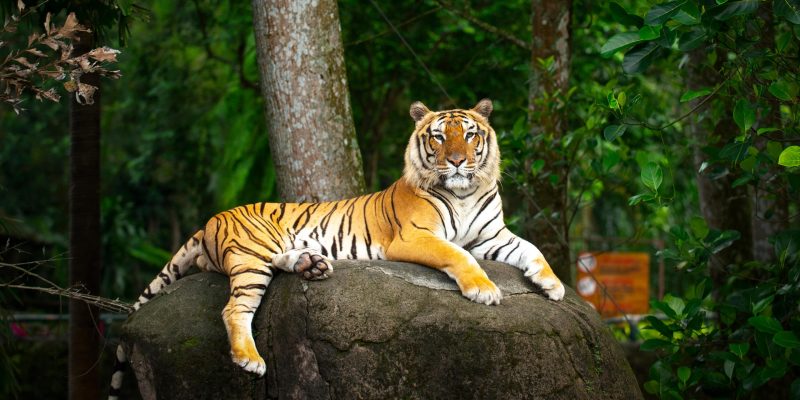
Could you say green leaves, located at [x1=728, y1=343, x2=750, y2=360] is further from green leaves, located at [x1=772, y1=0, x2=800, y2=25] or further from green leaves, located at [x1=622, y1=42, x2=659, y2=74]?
green leaves, located at [x1=772, y1=0, x2=800, y2=25]

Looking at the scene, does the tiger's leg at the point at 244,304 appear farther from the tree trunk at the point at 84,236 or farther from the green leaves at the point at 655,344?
the green leaves at the point at 655,344

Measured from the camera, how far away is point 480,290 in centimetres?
457

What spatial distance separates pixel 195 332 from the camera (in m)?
5.05

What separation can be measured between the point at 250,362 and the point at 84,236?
2.75 meters

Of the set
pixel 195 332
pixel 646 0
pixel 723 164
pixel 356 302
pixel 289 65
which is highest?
pixel 646 0

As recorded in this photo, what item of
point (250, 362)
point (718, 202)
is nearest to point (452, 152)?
point (250, 362)

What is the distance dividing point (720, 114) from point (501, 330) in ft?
Answer: 9.84

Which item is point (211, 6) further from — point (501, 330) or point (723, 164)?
point (501, 330)

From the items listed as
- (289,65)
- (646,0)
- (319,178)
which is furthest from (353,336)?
(646,0)

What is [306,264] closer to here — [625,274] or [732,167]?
[732,167]

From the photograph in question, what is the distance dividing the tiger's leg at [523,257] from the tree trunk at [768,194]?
1709 millimetres

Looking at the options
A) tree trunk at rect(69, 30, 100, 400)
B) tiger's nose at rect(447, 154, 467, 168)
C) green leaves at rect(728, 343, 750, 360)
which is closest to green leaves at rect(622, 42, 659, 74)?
tiger's nose at rect(447, 154, 467, 168)

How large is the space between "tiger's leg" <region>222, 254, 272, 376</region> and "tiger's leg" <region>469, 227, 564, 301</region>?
1.37 meters

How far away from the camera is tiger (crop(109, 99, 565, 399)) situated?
4879 mm
